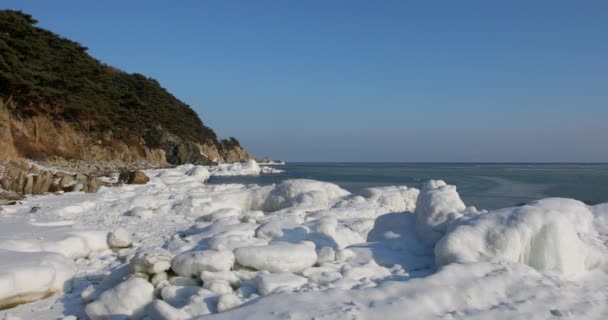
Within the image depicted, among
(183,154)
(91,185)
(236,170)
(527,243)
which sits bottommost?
(236,170)

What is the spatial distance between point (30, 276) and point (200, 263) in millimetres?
2123

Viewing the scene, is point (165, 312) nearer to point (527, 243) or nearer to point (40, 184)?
point (527, 243)

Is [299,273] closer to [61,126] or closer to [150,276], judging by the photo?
[150,276]

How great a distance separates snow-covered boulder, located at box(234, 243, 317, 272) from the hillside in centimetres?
2268

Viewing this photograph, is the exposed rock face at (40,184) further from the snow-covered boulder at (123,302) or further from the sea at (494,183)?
the sea at (494,183)

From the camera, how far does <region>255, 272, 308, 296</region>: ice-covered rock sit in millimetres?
4746

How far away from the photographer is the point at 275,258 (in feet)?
18.1

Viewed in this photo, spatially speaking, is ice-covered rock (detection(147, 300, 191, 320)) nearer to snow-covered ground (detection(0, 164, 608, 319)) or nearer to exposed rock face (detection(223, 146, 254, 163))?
snow-covered ground (detection(0, 164, 608, 319))

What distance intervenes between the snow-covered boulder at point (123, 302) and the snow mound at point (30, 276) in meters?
0.98

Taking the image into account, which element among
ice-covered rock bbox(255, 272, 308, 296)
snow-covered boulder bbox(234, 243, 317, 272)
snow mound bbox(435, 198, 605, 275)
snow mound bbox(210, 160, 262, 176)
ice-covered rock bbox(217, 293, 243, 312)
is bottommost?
snow mound bbox(210, 160, 262, 176)

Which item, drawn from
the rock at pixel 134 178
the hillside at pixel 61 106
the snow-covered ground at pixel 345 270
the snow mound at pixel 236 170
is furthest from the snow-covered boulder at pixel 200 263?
the snow mound at pixel 236 170

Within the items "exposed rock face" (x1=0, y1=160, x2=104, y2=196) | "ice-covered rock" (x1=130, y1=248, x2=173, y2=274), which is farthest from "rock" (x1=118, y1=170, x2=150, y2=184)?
"ice-covered rock" (x1=130, y1=248, x2=173, y2=274)

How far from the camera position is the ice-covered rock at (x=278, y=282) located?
4.75 meters

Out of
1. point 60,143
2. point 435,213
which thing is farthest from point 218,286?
point 60,143
